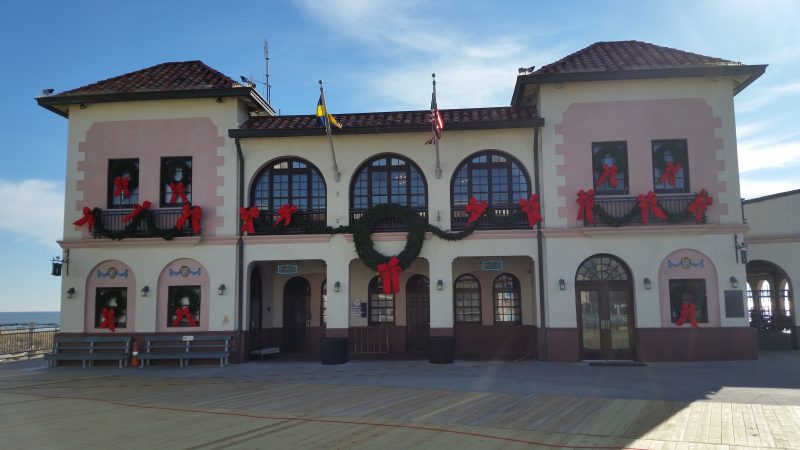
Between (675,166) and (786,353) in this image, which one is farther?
(786,353)

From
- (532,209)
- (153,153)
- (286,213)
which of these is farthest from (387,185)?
(153,153)

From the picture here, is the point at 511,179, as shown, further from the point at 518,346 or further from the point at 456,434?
the point at 456,434

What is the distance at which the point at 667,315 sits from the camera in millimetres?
17609

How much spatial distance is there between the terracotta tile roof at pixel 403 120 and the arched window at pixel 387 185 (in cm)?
113

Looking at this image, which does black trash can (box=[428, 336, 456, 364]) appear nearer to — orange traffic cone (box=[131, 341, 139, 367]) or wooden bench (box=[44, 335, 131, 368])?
orange traffic cone (box=[131, 341, 139, 367])

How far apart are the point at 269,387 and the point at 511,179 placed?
9533 millimetres

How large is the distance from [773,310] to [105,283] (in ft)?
73.2

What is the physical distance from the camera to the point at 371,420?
32.5 feet

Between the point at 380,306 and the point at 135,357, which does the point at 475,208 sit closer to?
the point at 380,306

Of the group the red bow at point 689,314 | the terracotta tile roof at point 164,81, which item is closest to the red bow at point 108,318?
the terracotta tile roof at point 164,81

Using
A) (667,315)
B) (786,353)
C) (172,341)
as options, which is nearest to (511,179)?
(667,315)

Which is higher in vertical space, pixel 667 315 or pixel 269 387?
pixel 667 315

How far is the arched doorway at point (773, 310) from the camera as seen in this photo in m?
20.6

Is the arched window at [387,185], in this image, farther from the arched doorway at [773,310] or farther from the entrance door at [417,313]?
the arched doorway at [773,310]
